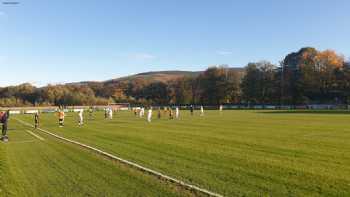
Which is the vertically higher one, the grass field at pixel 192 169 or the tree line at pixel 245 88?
the tree line at pixel 245 88

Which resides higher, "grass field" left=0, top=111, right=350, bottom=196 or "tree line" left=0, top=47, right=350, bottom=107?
"tree line" left=0, top=47, right=350, bottom=107

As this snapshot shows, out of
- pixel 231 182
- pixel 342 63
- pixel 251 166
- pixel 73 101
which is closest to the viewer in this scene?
pixel 231 182

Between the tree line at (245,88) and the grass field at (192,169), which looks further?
the tree line at (245,88)

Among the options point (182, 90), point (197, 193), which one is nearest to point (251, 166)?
point (197, 193)

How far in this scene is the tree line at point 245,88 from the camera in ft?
334

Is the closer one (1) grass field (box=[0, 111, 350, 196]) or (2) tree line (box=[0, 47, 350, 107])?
(1) grass field (box=[0, 111, 350, 196])

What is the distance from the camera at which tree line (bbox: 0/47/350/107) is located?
10181cm

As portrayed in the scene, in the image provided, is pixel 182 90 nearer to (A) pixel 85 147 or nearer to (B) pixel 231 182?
(A) pixel 85 147

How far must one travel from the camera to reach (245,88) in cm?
12019

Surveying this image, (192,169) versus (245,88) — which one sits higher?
(245,88)

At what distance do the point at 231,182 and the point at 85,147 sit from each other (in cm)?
1091

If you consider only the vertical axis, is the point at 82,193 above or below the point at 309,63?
below

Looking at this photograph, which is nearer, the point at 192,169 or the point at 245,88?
the point at 192,169

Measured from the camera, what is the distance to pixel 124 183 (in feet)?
37.0
